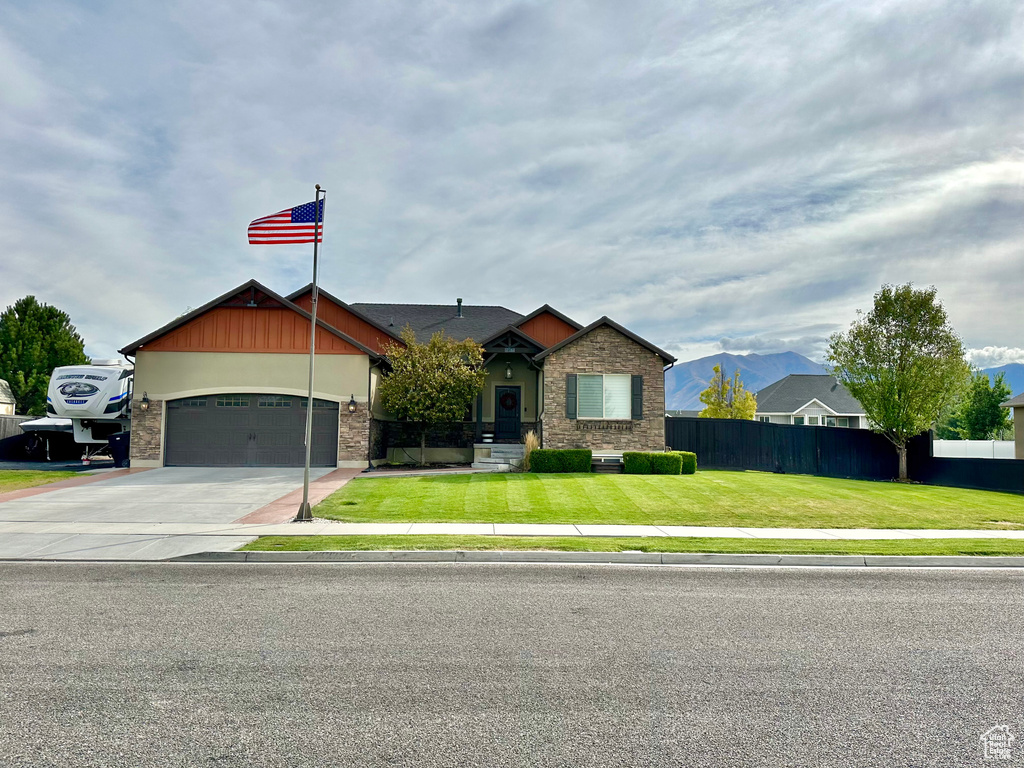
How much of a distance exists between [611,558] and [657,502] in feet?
19.5

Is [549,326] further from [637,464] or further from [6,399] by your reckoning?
[6,399]

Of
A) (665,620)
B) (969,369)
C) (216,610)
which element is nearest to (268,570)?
(216,610)

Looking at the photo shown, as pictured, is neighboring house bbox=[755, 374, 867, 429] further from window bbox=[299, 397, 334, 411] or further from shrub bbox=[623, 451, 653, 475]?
window bbox=[299, 397, 334, 411]

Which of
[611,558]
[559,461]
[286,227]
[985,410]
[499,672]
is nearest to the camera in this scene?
[499,672]

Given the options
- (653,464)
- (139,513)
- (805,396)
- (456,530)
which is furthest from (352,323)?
(805,396)

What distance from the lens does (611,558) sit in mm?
10180

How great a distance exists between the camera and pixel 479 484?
18500mm

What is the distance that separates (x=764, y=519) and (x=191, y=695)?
12.0m

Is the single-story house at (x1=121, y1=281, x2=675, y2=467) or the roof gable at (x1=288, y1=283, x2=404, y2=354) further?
the roof gable at (x1=288, y1=283, x2=404, y2=354)

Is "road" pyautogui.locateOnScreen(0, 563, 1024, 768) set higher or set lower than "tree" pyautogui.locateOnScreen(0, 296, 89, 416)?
lower

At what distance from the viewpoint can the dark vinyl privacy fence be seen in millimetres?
25844

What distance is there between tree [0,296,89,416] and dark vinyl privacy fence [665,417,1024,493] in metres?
42.2

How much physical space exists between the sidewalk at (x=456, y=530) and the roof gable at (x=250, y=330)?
11576mm

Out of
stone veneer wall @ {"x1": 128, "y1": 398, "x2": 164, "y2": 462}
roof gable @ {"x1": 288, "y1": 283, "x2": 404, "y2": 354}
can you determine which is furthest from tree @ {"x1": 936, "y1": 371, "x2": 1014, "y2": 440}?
stone veneer wall @ {"x1": 128, "y1": 398, "x2": 164, "y2": 462}
